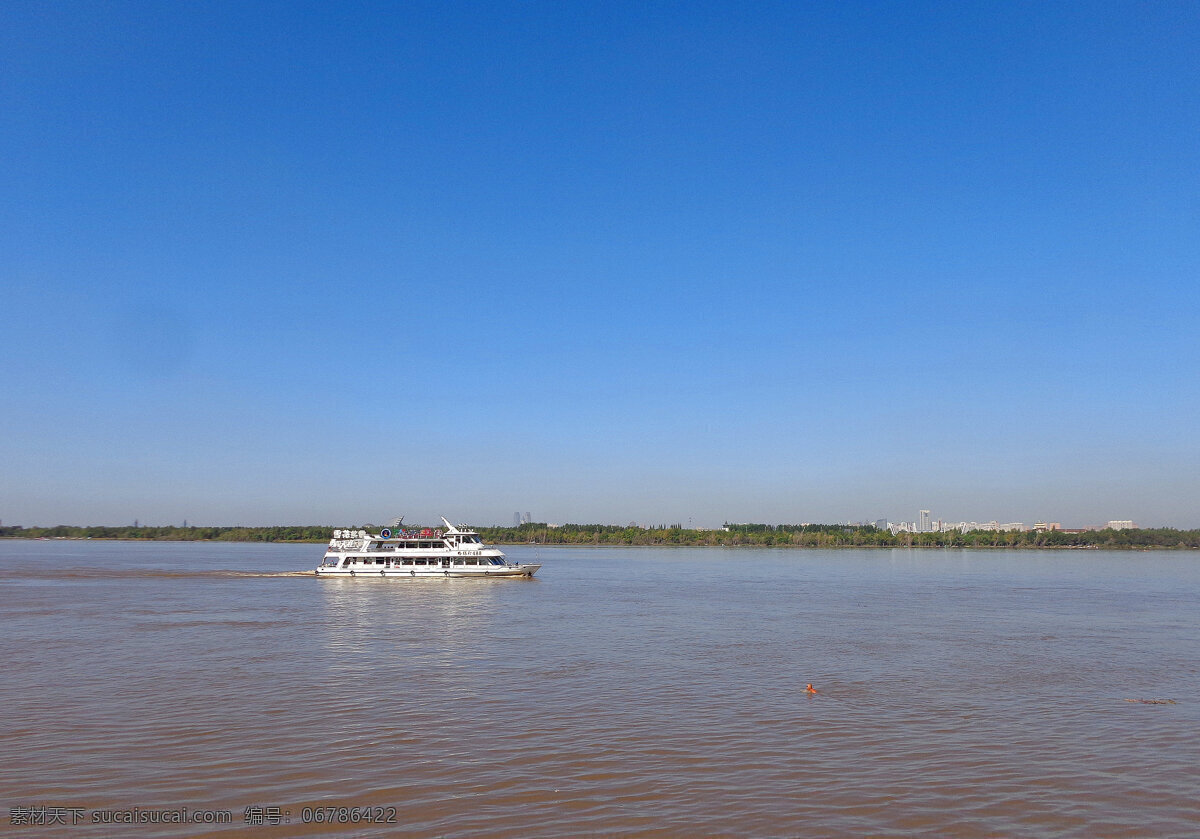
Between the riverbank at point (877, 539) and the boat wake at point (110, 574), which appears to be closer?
the boat wake at point (110, 574)

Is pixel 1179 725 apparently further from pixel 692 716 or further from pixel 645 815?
pixel 645 815

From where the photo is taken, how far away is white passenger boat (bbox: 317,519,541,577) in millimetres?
62875

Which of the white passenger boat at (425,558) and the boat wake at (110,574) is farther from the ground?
the white passenger boat at (425,558)

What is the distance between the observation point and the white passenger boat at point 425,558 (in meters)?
62.9

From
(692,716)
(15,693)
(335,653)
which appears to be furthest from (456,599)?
(692,716)

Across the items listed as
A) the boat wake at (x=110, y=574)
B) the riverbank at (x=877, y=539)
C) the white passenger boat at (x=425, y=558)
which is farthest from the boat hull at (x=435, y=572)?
the riverbank at (x=877, y=539)

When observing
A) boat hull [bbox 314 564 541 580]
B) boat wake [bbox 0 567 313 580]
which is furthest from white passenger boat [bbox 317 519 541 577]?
boat wake [bbox 0 567 313 580]

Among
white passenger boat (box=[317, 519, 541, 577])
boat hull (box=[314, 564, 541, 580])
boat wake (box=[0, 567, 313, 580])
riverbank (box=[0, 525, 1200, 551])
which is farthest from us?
riverbank (box=[0, 525, 1200, 551])

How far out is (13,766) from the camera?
514 inches

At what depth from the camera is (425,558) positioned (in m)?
63.7

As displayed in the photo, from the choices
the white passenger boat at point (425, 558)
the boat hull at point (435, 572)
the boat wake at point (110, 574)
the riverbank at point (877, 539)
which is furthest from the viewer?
the riverbank at point (877, 539)

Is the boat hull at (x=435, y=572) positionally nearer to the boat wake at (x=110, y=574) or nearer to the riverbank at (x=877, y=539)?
the boat wake at (x=110, y=574)

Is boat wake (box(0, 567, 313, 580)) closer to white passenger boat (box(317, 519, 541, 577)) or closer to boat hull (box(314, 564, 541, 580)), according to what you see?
white passenger boat (box(317, 519, 541, 577))

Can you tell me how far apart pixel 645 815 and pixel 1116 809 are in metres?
7.18
